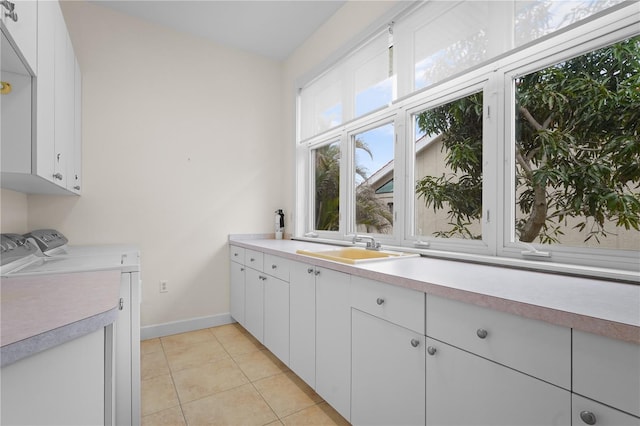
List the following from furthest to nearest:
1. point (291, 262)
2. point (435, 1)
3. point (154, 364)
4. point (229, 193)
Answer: point (229, 193), point (154, 364), point (291, 262), point (435, 1)

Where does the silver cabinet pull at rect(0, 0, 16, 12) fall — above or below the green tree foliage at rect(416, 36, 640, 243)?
above

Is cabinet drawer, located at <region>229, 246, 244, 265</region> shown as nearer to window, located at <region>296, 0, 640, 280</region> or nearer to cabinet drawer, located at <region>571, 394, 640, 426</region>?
window, located at <region>296, 0, 640, 280</region>

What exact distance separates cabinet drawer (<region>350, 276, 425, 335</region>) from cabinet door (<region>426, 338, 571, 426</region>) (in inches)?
4.1

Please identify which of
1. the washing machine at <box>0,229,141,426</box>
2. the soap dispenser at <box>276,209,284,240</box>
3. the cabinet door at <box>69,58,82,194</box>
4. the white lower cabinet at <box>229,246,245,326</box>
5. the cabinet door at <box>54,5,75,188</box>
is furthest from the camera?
the soap dispenser at <box>276,209,284,240</box>

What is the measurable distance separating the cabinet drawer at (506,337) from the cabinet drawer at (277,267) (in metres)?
1.23

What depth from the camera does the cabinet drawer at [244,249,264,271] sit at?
2.61 m

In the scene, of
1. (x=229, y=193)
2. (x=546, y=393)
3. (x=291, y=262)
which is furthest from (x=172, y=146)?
(x=546, y=393)

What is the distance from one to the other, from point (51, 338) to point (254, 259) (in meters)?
2.02

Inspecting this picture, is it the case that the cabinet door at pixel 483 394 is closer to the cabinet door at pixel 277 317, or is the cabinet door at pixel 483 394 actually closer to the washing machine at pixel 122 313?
the cabinet door at pixel 277 317

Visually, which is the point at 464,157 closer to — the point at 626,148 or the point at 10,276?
the point at 626,148

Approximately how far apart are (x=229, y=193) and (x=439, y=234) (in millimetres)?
2225

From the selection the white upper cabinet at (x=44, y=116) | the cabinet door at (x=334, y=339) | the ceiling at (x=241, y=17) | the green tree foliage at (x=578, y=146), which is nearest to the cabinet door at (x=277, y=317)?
the cabinet door at (x=334, y=339)

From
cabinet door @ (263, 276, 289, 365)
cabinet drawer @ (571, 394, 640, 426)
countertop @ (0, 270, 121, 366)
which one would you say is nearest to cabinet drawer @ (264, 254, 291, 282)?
cabinet door @ (263, 276, 289, 365)

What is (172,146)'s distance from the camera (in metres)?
3.04
